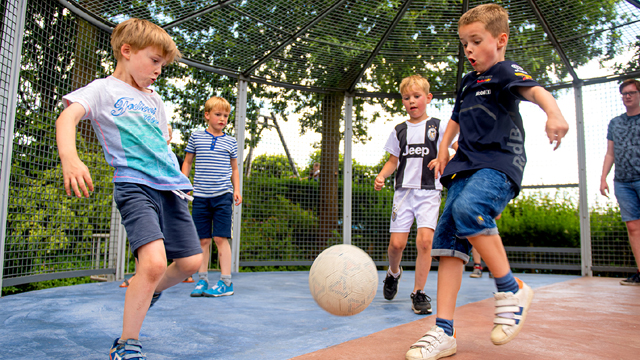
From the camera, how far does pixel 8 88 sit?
362cm

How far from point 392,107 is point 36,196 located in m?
5.29

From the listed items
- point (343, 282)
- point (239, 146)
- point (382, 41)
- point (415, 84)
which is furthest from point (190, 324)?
point (382, 41)

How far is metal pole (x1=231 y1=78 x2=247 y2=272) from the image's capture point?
6.10m

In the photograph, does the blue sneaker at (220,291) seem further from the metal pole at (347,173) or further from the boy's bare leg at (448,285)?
the metal pole at (347,173)

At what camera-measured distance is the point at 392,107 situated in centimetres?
717

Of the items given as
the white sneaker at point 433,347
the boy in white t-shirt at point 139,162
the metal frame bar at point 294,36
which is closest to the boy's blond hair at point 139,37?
the boy in white t-shirt at point 139,162

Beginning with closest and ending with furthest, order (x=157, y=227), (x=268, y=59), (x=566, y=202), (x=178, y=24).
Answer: (x=157, y=227), (x=178, y=24), (x=268, y=59), (x=566, y=202)

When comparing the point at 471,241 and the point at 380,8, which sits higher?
the point at 380,8

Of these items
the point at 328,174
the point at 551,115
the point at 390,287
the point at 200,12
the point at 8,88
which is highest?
the point at 200,12

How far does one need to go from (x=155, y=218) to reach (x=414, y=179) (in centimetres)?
239

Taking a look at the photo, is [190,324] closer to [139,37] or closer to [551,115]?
[139,37]

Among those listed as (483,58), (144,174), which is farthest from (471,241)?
(144,174)

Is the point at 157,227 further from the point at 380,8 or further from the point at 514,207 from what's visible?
the point at 514,207

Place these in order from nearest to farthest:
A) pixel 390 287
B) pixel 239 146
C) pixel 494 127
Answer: pixel 494 127 < pixel 390 287 < pixel 239 146
